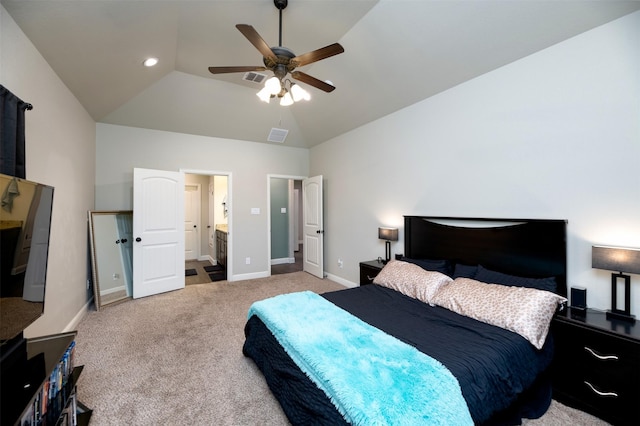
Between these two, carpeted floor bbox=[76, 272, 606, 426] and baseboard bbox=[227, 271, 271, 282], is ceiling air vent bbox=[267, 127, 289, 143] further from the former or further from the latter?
carpeted floor bbox=[76, 272, 606, 426]

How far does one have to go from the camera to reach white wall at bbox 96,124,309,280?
14.0 ft

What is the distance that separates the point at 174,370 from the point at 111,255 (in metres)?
2.64

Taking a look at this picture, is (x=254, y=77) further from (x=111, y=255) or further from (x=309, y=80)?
(x=111, y=255)

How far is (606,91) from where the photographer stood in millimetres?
2062

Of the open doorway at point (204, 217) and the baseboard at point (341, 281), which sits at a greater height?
the open doorway at point (204, 217)

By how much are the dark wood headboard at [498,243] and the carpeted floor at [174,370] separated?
106cm

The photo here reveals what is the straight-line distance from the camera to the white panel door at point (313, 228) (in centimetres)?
525

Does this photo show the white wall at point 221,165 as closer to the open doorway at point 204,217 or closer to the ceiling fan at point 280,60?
the open doorway at point 204,217

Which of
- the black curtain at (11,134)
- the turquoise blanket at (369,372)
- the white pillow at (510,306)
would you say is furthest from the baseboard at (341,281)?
the black curtain at (11,134)

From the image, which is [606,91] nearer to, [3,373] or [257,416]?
[257,416]

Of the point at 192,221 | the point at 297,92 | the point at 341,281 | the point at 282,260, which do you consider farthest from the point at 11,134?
the point at 192,221

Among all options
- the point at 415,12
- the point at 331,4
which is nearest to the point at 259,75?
the point at 331,4

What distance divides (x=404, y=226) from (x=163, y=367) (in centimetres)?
308

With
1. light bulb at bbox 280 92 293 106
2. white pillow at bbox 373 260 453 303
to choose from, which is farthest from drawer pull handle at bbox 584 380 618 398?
light bulb at bbox 280 92 293 106
